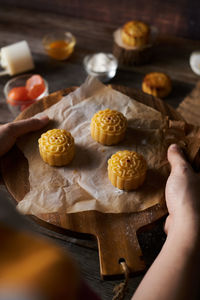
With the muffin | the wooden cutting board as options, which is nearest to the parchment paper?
the wooden cutting board

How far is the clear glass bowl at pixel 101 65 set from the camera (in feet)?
6.42

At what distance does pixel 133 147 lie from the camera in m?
1.42

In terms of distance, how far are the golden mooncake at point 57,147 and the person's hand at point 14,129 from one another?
75mm

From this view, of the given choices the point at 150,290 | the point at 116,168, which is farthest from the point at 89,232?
the point at 150,290

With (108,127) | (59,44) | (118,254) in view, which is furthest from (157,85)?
(118,254)

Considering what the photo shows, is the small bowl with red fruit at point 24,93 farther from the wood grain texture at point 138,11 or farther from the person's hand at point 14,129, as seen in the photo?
the wood grain texture at point 138,11

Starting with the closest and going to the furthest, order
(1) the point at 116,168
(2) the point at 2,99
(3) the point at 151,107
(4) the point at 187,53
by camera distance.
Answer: (1) the point at 116,168 → (3) the point at 151,107 → (2) the point at 2,99 → (4) the point at 187,53

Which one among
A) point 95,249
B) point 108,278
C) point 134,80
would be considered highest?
point 134,80

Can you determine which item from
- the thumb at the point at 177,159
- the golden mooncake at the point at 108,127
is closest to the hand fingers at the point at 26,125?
the golden mooncake at the point at 108,127

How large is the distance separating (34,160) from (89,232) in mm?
394

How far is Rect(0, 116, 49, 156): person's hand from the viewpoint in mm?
1350

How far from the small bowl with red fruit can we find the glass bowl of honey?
1.12 feet

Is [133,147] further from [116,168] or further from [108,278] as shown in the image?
[108,278]

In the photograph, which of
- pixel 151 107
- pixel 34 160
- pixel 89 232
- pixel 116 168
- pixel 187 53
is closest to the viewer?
pixel 89 232
